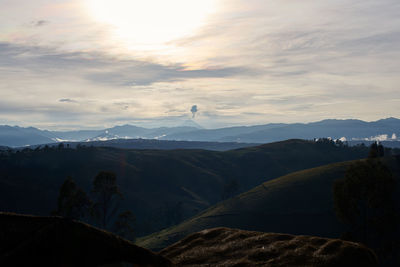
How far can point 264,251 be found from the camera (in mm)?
36594

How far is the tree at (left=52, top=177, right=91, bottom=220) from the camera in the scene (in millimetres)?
119562

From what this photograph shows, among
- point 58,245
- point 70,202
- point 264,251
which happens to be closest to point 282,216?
point 70,202

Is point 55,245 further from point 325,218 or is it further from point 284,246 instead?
point 325,218

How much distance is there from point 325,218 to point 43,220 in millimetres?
153837

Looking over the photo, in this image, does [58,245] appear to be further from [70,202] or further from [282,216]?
[282,216]

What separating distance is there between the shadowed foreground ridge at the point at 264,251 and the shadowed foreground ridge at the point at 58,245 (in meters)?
10.0

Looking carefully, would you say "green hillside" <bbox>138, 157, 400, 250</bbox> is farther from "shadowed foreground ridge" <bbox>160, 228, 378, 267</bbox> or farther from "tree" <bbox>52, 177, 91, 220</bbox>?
"shadowed foreground ridge" <bbox>160, 228, 378, 267</bbox>

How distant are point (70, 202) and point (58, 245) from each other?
104 metres

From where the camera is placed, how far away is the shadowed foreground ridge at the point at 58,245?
24.2 metres

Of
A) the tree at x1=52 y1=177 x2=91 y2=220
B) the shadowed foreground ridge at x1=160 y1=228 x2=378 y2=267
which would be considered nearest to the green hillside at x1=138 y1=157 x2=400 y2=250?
the tree at x1=52 y1=177 x2=91 y2=220

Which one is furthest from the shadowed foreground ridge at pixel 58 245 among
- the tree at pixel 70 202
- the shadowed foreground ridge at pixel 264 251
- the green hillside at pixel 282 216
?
the green hillside at pixel 282 216

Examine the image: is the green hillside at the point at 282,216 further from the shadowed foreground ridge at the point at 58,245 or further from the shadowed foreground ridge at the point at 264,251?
the shadowed foreground ridge at the point at 58,245

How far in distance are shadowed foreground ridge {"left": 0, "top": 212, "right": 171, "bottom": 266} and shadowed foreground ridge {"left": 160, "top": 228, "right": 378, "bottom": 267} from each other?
10034 millimetres

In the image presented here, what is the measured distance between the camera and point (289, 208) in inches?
7126
